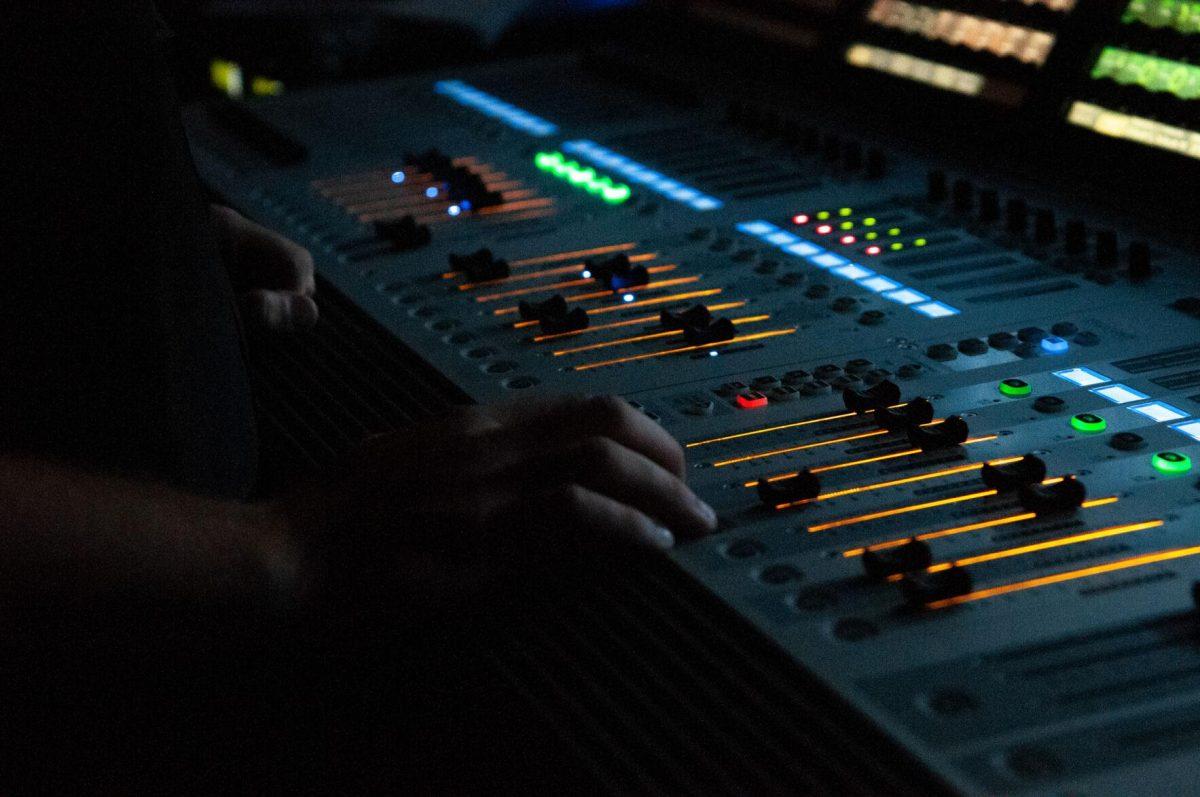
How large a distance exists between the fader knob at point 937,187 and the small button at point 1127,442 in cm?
69

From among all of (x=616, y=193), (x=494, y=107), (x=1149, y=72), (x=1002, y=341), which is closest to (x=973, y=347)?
(x=1002, y=341)

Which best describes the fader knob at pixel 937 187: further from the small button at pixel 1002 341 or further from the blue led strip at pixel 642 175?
the small button at pixel 1002 341

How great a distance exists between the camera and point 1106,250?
5.08 ft

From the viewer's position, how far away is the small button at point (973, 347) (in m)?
1.34

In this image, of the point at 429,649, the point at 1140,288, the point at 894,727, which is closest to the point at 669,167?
the point at 1140,288

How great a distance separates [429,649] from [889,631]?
0.32 m

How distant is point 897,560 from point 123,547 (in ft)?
1.78

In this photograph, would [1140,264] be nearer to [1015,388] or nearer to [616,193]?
[1015,388]

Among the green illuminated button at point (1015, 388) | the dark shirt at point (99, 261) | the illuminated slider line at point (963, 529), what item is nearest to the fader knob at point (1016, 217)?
the green illuminated button at point (1015, 388)

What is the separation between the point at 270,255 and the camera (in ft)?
5.30

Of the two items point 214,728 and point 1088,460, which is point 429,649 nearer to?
point 214,728

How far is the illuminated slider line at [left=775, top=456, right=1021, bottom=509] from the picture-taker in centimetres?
108

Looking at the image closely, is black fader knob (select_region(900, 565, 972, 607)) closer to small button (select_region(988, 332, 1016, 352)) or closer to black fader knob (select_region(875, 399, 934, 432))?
black fader knob (select_region(875, 399, 934, 432))

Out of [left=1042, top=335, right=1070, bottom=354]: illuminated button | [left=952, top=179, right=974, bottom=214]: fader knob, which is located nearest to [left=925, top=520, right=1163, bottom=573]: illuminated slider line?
[left=1042, top=335, right=1070, bottom=354]: illuminated button
